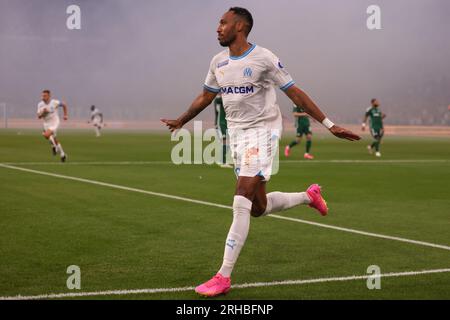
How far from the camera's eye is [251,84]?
6691 millimetres

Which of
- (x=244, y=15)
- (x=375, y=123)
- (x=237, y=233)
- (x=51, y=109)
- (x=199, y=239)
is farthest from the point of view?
(x=375, y=123)

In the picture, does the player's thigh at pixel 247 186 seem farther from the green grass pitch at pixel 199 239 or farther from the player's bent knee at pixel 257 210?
the green grass pitch at pixel 199 239

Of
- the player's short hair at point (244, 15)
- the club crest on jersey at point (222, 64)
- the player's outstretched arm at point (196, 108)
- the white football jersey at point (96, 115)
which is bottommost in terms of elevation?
the player's outstretched arm at point (196, 108)

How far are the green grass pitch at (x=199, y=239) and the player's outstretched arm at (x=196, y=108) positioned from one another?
1368 mm

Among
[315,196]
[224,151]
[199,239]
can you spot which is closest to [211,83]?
[315,196]

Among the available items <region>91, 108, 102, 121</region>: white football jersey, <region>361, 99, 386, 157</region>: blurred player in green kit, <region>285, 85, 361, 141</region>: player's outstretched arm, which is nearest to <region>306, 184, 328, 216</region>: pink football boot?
<region>285, 85, 361, 141</region>: player's outstretched arm

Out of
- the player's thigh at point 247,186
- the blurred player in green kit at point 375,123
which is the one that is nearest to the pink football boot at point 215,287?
the player's thigh at point 247,186

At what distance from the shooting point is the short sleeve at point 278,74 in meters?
6.66

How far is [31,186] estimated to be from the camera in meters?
15.1

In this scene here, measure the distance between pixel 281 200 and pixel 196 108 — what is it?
1.25 meters

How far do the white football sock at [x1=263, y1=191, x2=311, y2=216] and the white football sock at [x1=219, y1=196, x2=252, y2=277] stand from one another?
721 mm

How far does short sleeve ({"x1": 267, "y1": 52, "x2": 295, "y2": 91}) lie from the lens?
6.66 m

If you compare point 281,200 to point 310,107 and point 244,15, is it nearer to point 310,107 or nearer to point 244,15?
point 310,107

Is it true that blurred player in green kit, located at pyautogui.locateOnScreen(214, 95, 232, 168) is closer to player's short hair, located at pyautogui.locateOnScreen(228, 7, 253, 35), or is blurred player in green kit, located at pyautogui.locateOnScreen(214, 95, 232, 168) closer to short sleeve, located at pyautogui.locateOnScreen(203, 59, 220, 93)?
short sleeve, located at pyautogui.locateOnScreen(203, 59, 220, 93)
